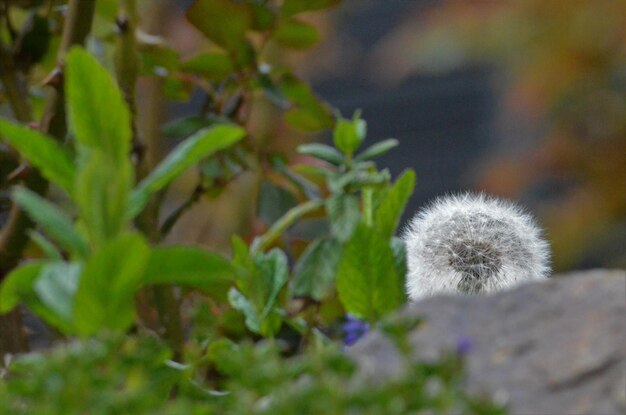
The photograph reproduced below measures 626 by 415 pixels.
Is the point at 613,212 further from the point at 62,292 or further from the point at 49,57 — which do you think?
the point at 62,292

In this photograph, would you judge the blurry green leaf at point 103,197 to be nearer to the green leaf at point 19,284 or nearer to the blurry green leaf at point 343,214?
the green leaf at point 19,284

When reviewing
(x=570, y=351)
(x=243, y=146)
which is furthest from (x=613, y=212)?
(x=570, y=351)

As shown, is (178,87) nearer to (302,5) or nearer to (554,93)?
(302,5)

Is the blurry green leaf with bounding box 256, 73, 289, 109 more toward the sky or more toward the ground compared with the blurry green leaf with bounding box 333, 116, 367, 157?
more toward the sky

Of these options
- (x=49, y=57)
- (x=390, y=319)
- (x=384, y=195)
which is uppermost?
(x=49, y=57)

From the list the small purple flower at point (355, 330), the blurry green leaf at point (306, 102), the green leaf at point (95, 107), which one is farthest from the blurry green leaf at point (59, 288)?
the blurry green leaf at point (306, 102)

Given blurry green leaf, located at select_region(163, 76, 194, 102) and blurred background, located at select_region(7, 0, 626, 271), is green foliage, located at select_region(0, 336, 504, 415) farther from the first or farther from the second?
blurred background, located at select_region(7, 0, 626, 271)

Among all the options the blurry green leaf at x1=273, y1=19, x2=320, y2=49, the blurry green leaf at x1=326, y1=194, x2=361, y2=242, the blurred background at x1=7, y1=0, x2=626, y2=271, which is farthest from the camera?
the blurred background at x1=7, y1=0, x2=626, y2=271

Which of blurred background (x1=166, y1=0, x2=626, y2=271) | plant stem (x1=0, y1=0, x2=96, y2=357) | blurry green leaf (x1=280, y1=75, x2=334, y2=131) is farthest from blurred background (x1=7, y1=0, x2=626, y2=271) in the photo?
plant stem (x1=0, y1=0, x2=96, y2=357)
